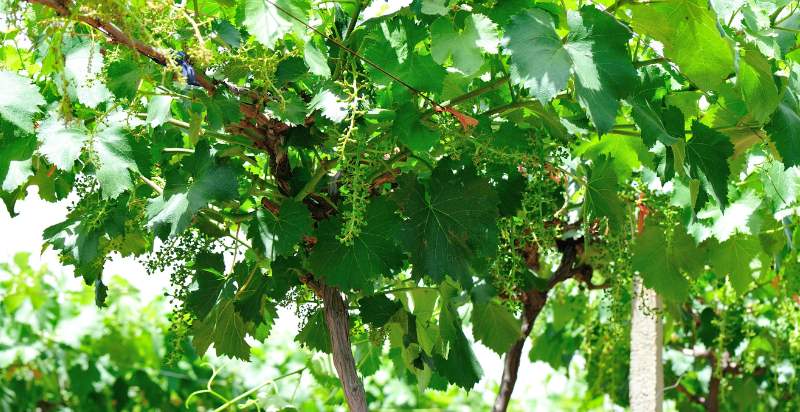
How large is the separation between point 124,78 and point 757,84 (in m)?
0.81

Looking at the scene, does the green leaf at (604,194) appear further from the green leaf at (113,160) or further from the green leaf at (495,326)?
the green leaf at (113,160)

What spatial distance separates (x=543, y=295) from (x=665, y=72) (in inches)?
36.5

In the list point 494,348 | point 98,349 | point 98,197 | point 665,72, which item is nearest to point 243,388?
point 98,349

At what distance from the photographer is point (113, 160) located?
130 centimetres

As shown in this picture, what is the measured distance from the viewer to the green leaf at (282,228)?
4.66 ft

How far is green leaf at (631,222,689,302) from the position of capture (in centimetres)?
188

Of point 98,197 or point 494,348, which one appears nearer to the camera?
point 98,197

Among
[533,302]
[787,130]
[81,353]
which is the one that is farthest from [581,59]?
[81,353]

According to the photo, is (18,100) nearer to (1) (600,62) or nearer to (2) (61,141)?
(2) (61,141)

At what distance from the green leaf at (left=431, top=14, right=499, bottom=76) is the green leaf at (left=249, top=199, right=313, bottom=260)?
34cm

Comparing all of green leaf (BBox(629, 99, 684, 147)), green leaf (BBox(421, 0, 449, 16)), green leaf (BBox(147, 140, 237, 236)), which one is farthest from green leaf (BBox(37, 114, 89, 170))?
green leaf (BBox(629, 99, 684, 147))

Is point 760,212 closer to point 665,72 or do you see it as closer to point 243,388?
point 665,72

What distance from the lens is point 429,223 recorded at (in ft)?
4.60

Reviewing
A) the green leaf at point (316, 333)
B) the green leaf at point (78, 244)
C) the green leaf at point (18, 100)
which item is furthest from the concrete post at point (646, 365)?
the green leaf at point (18, 100)
